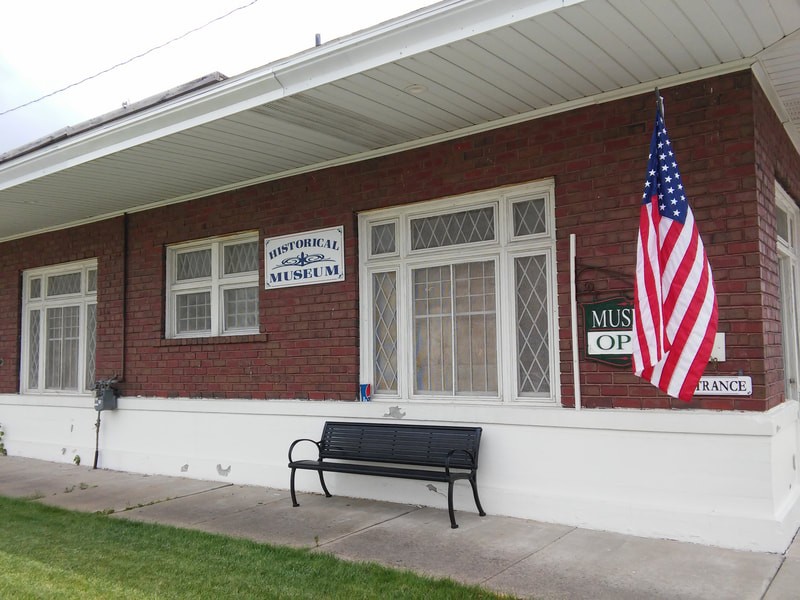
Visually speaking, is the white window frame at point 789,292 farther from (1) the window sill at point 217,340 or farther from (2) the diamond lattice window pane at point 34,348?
(2) the diamond lattice window pane at point 34,348

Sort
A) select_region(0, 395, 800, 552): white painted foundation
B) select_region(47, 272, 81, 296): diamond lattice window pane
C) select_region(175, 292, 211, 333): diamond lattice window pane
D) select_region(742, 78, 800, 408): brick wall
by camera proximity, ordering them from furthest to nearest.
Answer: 1. select_region(47, 272, 81, 296): diamond lattice window pane
2. select_region(175, 292, 211, 333): diamond lattice window pane
3. select_region(742, 78, 800, 408): brick wall
4. select_region(0, 395, 800, 552): white painted foundation

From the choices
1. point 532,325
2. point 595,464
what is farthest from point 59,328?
point 595,464

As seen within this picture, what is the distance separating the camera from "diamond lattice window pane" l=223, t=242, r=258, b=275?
8203 mm

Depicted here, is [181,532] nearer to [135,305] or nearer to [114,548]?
[114,548]

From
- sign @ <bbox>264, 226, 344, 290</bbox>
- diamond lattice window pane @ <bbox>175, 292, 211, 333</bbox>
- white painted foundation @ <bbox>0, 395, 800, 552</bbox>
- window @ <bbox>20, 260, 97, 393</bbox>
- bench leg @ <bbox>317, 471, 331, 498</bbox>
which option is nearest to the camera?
white painted foundation @ <bbox>0, 395, 800, 552</bbox>

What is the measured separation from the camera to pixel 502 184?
20.4ft

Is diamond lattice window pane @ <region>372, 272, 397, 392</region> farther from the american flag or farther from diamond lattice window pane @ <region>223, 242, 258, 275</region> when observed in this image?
the american flag

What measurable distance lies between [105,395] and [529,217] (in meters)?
5.77

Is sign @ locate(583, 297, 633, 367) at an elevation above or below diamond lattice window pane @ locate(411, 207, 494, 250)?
below

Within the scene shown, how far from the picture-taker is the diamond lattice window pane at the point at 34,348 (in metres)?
10.8

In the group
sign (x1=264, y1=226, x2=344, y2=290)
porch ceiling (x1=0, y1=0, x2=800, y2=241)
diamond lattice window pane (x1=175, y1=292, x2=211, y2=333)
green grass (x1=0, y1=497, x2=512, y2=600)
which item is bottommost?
green grass (x1=0, y1=497, x2=512, y2=600)

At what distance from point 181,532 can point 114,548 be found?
0.54 m

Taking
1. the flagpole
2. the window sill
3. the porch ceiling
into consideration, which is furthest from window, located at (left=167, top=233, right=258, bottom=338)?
the flagpole

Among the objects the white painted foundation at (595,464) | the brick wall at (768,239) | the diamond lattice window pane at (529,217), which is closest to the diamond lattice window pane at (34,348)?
the white painted foundation at (595,464)
